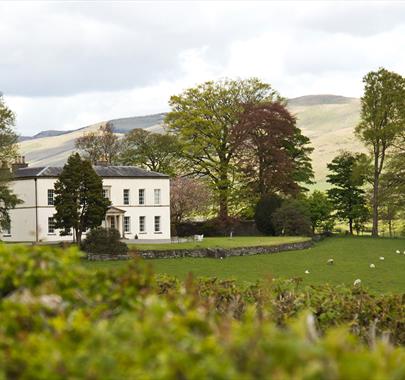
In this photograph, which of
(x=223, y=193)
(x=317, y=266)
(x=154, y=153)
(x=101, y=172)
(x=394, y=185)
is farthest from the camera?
(x=154, y=153)

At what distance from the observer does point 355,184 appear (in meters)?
68.0

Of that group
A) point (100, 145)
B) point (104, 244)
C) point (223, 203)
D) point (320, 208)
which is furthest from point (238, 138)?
point (100, 145)

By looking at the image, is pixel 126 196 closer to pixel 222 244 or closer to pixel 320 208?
pixel 222 244

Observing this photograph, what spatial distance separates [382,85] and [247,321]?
62.4 m

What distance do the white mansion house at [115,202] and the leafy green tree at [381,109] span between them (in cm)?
1830

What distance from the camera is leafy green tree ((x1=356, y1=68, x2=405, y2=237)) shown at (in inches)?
2509

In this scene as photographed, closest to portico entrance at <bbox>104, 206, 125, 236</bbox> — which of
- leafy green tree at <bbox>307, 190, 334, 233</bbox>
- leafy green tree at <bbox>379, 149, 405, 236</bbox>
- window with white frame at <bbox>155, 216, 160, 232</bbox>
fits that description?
window with white frame at <bbox>155, 216, 160, 232</bbox>

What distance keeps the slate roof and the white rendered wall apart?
1.10 feet

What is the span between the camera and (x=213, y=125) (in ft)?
228

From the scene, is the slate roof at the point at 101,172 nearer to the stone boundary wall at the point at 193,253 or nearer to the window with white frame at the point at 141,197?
the window with white frame at the point at 141,197

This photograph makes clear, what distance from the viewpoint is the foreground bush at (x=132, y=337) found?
13.5ft

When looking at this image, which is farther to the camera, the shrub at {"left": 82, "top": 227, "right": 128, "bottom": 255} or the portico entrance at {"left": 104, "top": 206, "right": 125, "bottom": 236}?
the portico entrance at {"left": 104, "top": 206, "right": 125, "bottom": 236}

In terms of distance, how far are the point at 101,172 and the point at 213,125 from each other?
13.5 m

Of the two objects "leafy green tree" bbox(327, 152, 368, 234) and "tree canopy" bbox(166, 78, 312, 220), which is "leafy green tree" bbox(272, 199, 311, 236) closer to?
"tree canopy" bbox(166, 78, 312, 220)
